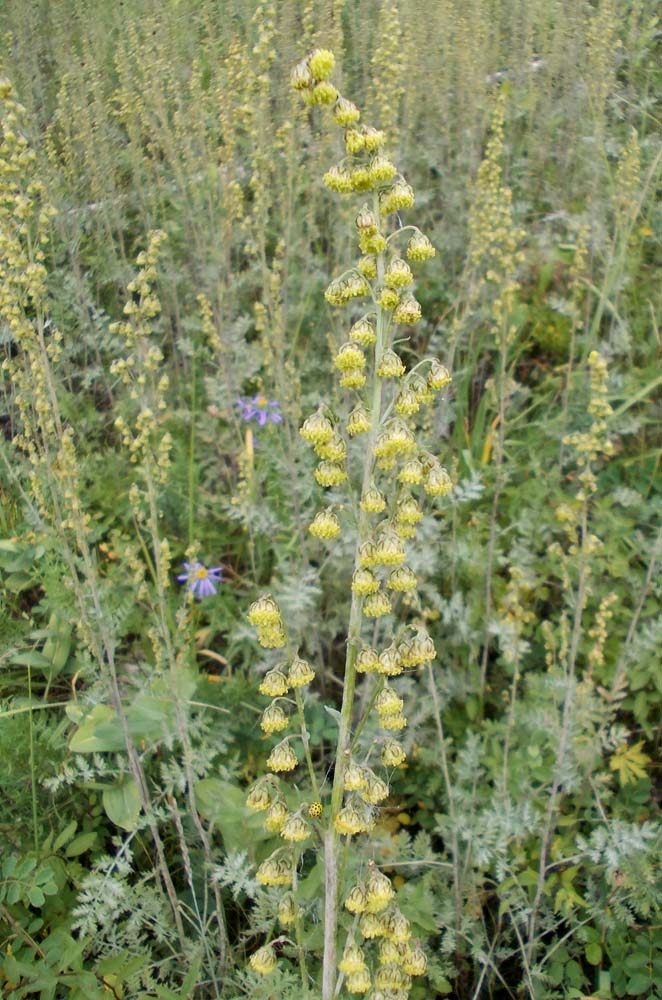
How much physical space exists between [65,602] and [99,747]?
1.74ft

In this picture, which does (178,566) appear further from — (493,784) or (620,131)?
(620,131)

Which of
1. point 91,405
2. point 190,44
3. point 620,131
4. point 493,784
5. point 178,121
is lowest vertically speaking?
point 493,784

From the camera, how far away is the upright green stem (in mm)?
1315

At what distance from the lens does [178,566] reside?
10.0ft

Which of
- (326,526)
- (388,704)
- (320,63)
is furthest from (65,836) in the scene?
(320,63)

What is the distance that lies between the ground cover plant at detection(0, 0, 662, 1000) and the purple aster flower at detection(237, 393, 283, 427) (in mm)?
40

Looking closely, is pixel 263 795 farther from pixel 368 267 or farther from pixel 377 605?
pixel 368 267

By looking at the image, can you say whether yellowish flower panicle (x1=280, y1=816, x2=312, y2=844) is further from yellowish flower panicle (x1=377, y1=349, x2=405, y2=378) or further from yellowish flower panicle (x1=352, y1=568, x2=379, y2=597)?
yellowish flower panicle (x1=377, y1=349, x2=405, y2=378)

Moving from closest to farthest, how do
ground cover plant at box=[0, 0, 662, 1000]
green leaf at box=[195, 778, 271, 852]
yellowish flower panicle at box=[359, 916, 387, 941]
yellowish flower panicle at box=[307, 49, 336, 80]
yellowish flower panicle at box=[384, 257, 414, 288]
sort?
yellowish flower panicle at box=[307, 49, 336, 80] < yellowish flower panicle at box=[384, 257, 414, 288] < yellowish flower panicle at box=[359, 916, 387, 941] < ground cover plant at box=[0, 0, 662, 1000] < green leaf at box=[195, 778, 271, 852]

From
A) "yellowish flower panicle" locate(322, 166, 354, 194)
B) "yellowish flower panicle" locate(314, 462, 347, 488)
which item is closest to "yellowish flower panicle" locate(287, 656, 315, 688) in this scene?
"yellowish flower panicle" locate(314, 462, 347, 488)

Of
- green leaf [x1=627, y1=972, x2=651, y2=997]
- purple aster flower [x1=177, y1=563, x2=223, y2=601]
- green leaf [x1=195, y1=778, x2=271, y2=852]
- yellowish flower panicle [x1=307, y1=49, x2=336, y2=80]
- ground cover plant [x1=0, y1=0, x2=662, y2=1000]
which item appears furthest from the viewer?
purple aster flower [x1=177, y1=563, x2=223, y2=601]

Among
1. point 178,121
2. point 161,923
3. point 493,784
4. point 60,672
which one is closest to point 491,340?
point 178,121

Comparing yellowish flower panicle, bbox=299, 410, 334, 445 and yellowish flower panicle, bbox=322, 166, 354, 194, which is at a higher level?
yellowish flower panicle, bbox=322, 166, 354, 194

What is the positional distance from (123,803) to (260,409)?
1640 mm
